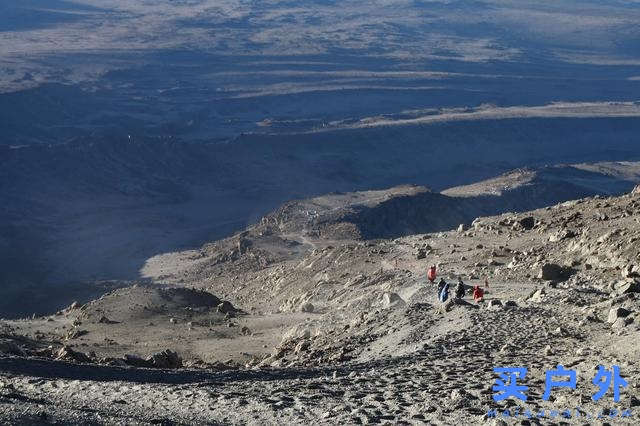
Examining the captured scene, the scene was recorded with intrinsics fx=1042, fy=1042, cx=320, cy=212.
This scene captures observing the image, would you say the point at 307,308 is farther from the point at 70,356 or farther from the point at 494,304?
the point at 494,304

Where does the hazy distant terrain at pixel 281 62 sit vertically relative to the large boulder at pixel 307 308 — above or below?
below

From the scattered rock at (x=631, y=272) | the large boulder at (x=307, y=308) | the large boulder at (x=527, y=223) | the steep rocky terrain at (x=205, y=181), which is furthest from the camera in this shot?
the steep rocky terrain at (x=205, y=181)

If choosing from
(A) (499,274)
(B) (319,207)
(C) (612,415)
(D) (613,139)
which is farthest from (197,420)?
(D) (613,139)

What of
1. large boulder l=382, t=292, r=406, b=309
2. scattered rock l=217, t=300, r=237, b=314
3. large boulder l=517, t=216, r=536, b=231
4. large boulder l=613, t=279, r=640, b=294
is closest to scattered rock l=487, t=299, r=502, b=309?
large boulder l=613, t=279, r=640, b=294

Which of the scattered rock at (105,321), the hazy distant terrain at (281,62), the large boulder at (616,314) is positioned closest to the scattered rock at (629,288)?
the large boulder at (616,314)

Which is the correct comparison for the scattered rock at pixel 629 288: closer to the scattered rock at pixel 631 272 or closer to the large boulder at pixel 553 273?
the scattered rock at pixel 631 272

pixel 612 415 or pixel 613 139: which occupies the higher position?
pixel 612 415

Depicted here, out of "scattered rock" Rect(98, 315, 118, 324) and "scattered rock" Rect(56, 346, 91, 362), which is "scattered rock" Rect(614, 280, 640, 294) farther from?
"scattered rock" Rect(98, 315, 118, 324)

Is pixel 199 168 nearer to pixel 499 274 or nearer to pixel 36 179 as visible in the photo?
pixel 36 179

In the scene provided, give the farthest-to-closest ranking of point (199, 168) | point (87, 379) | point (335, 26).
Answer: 1. point (335, 26)
2. point (199, 168)
3. point (87, 379)
